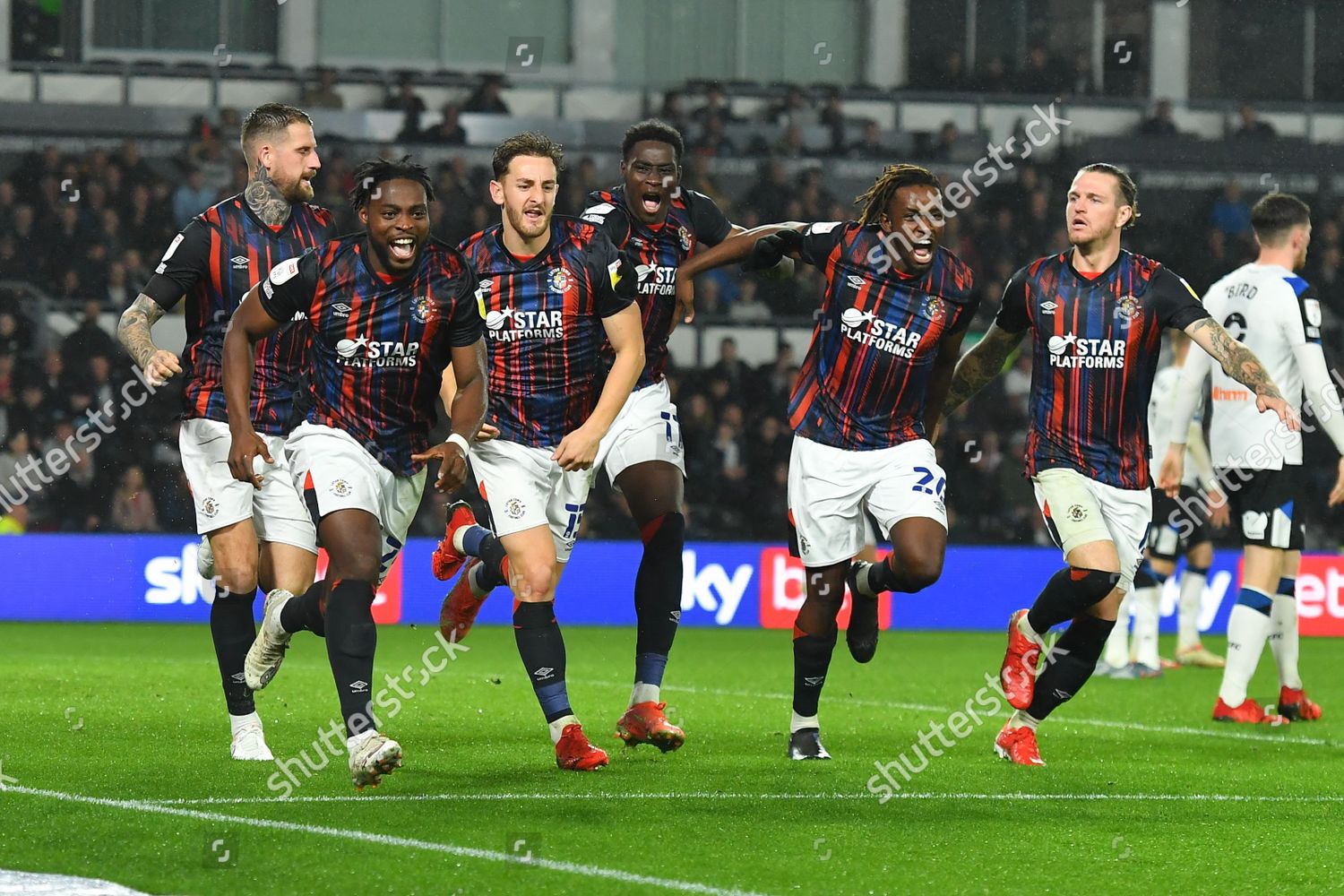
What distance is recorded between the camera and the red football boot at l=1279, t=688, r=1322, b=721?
340 inches

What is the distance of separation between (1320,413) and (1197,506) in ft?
10.4

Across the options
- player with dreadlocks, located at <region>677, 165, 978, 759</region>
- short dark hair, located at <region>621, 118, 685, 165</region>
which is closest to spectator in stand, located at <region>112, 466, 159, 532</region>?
short dark hair, located at <region>621, 118, 685, 165</region>

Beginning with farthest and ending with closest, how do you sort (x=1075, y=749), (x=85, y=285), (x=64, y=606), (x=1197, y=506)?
(x=85, y=285) → (x=64, y=606) → (x=1197, y=506) → (x=1075, y=749)

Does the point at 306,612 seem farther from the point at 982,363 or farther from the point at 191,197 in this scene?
the point at 191,197

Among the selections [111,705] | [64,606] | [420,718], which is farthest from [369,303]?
[64,606]

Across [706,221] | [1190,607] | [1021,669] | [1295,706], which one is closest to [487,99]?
[1190,607]

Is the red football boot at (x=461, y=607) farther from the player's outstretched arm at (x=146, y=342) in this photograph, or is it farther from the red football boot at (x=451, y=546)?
the player's outstretched arm at (x=146, y=342)

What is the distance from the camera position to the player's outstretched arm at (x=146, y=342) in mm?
5965

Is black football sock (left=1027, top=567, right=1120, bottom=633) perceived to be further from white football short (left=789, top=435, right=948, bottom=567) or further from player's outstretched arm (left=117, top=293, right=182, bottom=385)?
player's outstretched arm (left=117, top=293, right=182, bottom=385)

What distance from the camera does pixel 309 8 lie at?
20.0 meters

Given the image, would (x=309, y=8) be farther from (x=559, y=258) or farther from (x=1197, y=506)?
(x=559, y=258)

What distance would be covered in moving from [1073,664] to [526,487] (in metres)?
2.18

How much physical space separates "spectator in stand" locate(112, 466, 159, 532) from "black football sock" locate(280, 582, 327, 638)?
9357mm

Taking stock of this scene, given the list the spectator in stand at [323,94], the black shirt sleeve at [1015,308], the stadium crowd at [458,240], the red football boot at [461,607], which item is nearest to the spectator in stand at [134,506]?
the stadium crowd at [458,240]
